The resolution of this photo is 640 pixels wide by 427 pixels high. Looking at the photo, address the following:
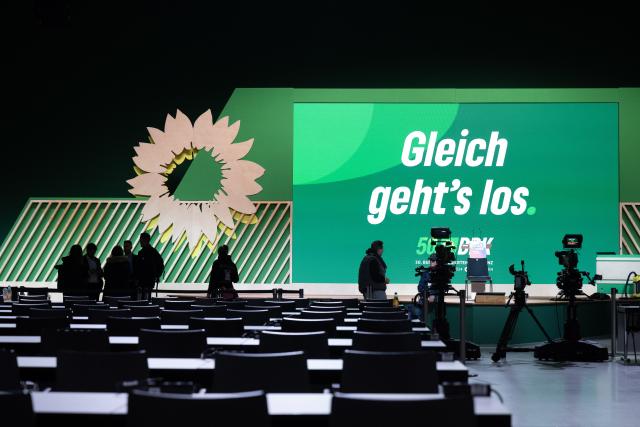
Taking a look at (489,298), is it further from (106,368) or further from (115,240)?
(106,368)

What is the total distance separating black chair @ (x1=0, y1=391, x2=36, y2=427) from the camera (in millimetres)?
1918

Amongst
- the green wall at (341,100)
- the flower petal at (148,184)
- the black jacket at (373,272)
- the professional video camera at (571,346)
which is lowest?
the professional video camera at (571,346)

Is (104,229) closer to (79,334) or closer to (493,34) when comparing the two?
(493,34)

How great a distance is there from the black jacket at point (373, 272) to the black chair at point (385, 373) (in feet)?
25.9

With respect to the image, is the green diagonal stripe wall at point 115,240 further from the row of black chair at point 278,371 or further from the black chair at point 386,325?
the row of black chair at point 278,371

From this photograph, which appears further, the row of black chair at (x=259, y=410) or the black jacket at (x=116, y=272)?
the black jacket at (x=116, y=272)

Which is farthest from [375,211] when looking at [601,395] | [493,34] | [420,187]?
[601,395]

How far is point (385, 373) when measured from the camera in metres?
2.89

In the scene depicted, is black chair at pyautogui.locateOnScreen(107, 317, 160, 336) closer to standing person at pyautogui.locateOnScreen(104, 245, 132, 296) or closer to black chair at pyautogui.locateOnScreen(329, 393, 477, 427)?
black chair at pyautogui.locateOnScreen(329, 393, 477, 427)

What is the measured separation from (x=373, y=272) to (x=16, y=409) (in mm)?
8997

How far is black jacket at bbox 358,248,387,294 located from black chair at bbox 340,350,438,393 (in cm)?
791

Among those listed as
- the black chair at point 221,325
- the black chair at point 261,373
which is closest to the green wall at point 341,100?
the black chair at point 221,325

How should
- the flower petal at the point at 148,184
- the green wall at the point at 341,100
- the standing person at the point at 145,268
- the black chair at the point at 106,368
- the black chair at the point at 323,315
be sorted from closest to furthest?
1. the black chair at the point at 106,368
2. the black chair at the point at 323,315
3. the standing person at the point at 145,268
4. the green wall at the point at 341,100
5. the flower petal at the point at 148,184

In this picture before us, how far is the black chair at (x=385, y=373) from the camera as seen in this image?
9.48 ft
